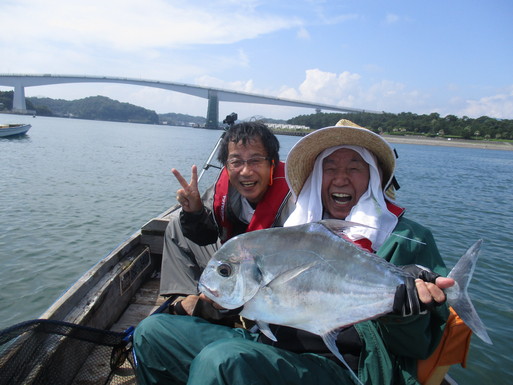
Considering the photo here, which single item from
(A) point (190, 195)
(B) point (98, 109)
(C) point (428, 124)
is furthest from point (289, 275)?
(B) point (98, 109)

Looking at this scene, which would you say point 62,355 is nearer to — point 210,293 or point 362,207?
point 210,293

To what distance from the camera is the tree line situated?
305 ft

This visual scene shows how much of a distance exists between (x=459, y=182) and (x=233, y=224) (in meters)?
27.3

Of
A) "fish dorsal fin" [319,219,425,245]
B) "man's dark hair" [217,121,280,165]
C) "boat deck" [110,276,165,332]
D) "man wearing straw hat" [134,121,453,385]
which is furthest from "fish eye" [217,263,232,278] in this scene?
"boat deck" [110,276,165,332]

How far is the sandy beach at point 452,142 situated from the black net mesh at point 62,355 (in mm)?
92901

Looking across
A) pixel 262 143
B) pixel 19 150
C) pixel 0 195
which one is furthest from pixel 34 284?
pixel 19 150

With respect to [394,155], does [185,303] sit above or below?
below

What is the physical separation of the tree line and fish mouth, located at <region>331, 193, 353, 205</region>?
90.3 m

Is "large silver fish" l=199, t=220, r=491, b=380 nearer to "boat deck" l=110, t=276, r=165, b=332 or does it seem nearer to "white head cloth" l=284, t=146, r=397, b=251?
"white head cloth" l=284, t=146, r=397, b=251

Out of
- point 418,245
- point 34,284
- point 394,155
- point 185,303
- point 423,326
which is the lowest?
point 34,284

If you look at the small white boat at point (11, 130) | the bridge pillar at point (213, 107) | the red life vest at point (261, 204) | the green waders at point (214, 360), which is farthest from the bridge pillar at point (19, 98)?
the green waders at point (214, 360)

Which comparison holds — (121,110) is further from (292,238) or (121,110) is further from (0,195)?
(292,238)

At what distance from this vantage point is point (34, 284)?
24.6 ft

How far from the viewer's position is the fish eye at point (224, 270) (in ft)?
6.78
